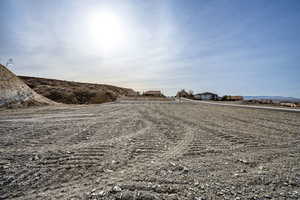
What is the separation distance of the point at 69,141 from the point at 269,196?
5111 mm

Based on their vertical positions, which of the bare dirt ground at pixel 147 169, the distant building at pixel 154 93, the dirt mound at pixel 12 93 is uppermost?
the distant building at pixel 154 93

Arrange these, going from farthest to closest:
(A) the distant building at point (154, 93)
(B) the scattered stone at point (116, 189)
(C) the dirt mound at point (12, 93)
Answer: (A) the distant building at point (154, 93), (C) the dirt mound at point (12, 93), (B) the scattered stone at point (116, 189)

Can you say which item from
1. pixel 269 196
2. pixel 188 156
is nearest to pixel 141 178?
pixel 188 156

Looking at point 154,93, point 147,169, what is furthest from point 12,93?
point 154,93

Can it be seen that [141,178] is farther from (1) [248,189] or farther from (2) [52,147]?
(2) [52,147]

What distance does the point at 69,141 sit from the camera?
15.2 ft

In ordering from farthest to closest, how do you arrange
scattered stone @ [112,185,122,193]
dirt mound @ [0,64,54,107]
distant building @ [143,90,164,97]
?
1. distant building @ [143,90,164,97]
2. dirt mound @ [0,64,54,107]
3. scattered stone @ [112,185,122,193]

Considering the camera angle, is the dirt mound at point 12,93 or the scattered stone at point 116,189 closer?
the scattered stone at point 116,189

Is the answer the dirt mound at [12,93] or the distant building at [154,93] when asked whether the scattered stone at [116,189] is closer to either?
the dirt mound at [12,93]

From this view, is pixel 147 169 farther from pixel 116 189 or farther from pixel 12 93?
pixel 12 93

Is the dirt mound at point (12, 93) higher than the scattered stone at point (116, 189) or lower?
higher

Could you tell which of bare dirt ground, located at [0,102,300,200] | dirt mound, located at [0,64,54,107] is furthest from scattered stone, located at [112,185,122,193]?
dirt mound, located at [0,64,54,107]

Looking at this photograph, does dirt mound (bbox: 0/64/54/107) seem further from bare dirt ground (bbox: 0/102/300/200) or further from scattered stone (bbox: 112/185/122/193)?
scattered stone (bbox: 112/185/122/193)

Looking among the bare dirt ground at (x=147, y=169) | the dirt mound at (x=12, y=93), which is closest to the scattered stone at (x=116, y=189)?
the bare dirt ground at (x=147, y=169)
